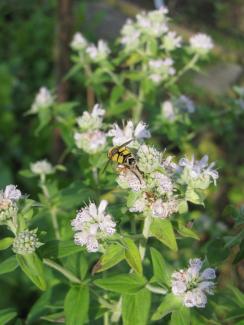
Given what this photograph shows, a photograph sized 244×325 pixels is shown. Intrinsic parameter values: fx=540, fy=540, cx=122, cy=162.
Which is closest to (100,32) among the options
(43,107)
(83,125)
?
(43,107)

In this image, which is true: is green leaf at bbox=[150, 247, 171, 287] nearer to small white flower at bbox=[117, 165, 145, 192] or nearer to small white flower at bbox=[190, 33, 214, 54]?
small white flower at bbox=[117, 165, 145, 192]

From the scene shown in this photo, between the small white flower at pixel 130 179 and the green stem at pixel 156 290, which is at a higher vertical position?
the small white flower at pixel 130 179

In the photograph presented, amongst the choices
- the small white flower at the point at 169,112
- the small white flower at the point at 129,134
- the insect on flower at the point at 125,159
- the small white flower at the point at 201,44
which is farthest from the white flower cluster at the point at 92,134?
the small white flower at the point at 201,44

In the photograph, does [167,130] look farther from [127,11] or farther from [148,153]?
[127,11]

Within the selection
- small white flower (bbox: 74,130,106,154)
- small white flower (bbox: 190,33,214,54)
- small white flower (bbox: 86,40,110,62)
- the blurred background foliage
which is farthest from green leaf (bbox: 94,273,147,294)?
small white flower (bbox: 190,33,214,54)

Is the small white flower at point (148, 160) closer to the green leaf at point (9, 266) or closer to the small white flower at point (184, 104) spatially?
the green leaf at point (9, 266)
